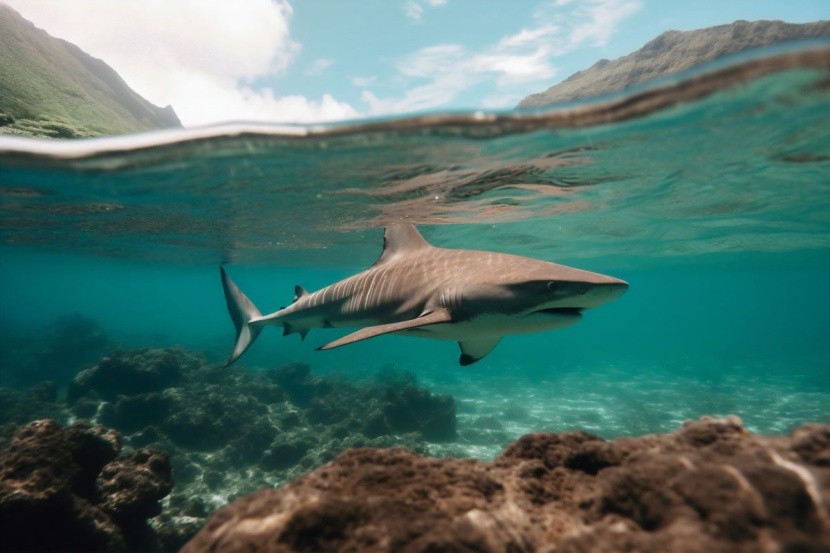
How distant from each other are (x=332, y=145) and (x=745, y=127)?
8.81 metres

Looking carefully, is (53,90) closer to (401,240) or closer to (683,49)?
(401,240)

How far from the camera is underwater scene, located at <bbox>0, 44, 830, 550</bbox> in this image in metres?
7.88

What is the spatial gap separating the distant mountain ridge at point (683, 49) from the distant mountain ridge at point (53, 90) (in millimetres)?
12696

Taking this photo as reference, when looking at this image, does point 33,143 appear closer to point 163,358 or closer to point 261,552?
point 261,552

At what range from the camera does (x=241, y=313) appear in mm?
10039

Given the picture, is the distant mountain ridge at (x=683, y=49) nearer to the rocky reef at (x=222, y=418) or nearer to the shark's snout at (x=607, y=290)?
the shark's snout at (x=607, y=290)

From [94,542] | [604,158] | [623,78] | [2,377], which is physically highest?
[623,78]

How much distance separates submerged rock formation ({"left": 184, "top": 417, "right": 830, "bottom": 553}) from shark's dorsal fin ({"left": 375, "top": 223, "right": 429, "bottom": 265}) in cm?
487

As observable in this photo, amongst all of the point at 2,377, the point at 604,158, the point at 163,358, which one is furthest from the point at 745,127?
the point at 2,377

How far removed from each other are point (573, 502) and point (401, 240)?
18.2 feet

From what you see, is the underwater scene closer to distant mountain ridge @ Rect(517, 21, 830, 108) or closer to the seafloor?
the seafloor

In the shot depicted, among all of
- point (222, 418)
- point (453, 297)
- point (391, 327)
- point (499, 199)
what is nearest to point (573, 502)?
point (391, 327)

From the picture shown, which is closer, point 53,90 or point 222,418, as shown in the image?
point 53,90

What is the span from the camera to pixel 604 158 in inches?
403
